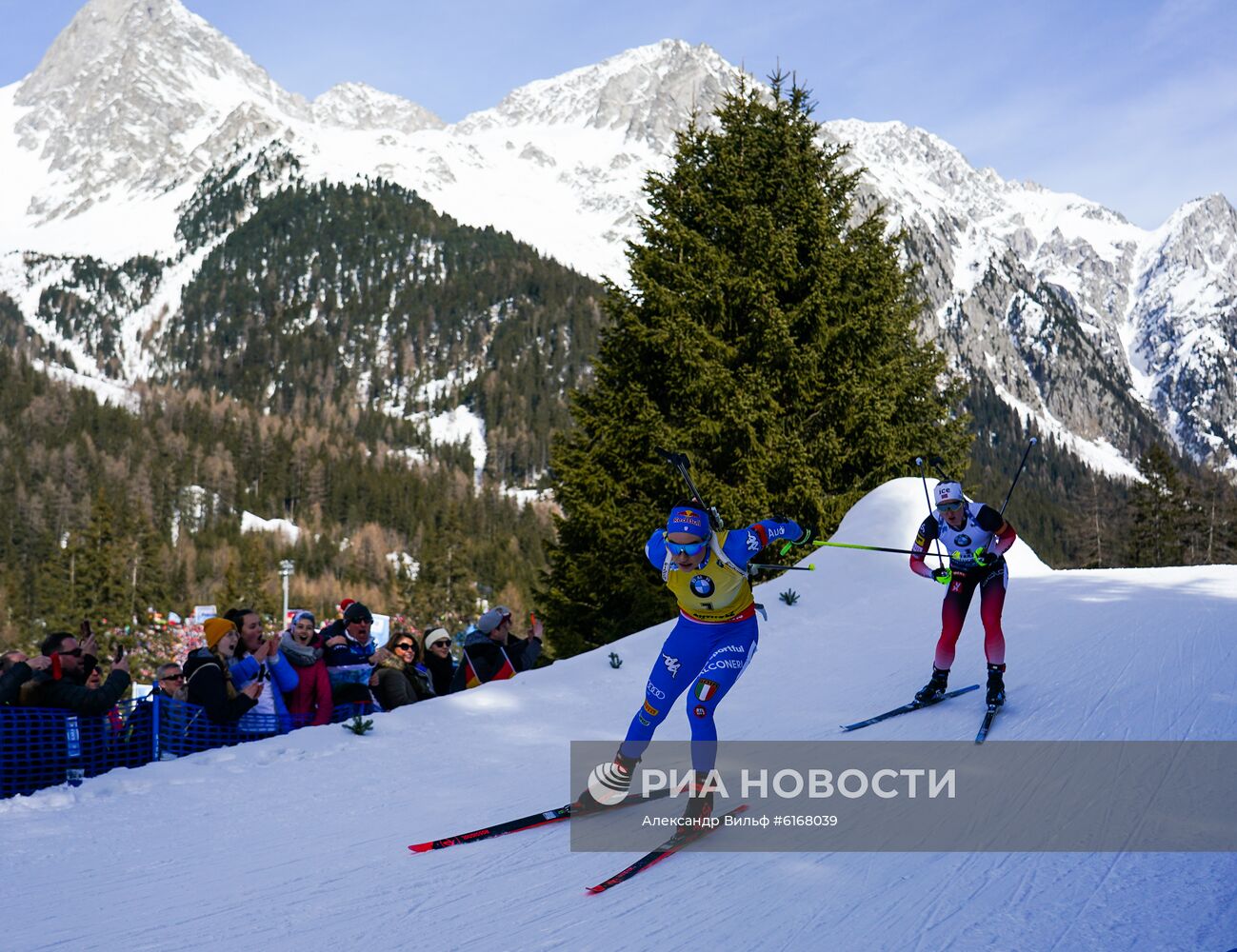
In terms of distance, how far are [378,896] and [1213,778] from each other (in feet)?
15.6

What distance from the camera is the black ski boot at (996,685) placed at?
24.9ft

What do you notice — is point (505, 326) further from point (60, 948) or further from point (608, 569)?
point (60, 948)

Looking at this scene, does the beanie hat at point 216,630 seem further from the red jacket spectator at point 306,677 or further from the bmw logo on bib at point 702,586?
the bmw logo on bib at point 702,586

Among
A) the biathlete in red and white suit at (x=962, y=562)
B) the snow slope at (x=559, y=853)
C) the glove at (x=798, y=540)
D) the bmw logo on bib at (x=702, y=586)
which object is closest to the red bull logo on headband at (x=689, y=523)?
the bmw logo on bib at (x=702, y=586)

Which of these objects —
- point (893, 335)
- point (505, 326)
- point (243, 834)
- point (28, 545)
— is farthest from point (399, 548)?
point (243, 834)

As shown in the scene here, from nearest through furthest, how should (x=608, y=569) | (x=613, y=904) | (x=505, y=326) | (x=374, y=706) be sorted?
1. (x=613, y=904)
2. (x=374, y=706)
3. (x=608, y=569)
4. (x=505, y=326)

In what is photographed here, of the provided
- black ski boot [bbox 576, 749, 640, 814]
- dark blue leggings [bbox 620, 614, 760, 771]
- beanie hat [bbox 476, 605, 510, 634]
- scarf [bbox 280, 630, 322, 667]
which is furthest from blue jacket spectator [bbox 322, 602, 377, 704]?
dark blue leggings [bbox 620, 614, 760, 771]

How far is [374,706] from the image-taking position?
8578 mm

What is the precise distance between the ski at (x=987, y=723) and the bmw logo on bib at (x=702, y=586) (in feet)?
8.65

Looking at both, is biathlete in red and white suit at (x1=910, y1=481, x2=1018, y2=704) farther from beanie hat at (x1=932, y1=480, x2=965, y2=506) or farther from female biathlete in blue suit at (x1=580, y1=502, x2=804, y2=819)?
female biathlete in blue suit at (x1=580, y1=502, x2=804, y2=819)

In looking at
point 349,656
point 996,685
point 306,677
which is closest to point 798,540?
point 996,685

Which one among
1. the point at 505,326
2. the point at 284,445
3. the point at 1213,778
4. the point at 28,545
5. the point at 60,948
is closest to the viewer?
the point at 60,948

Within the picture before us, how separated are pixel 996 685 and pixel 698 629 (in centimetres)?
327

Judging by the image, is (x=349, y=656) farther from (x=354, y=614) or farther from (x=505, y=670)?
(x=505, y=670)
